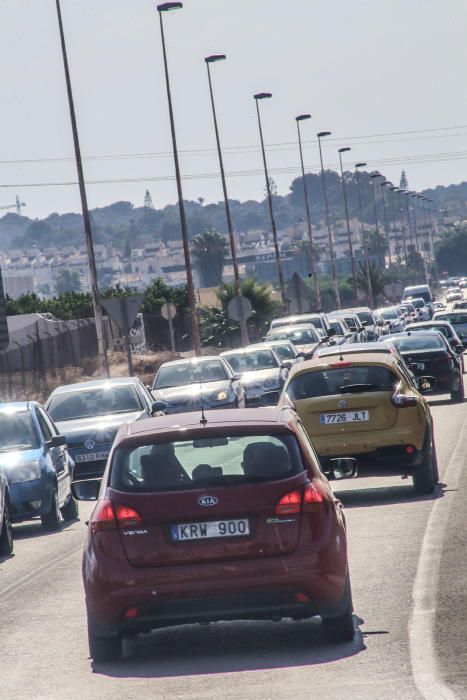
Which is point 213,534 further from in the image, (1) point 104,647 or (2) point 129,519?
(1) point 104,647

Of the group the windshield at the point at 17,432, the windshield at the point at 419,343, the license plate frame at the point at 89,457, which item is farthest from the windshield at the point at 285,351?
the windshield at the point at 17,432

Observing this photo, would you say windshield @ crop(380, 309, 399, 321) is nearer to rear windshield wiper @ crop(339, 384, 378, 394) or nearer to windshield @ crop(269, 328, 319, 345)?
windshield @ crop(269, 328, 319, 345)

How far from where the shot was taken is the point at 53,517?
18594 millimetres

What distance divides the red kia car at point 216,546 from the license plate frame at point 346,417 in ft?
26.0

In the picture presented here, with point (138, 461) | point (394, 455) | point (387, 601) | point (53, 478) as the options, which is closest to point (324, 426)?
point (394, 455)

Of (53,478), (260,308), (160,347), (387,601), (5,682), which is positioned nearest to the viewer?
(5,682)

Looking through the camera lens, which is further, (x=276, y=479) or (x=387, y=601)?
(x=387, y=601)

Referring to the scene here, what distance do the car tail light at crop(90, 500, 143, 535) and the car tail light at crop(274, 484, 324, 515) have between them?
775 mm

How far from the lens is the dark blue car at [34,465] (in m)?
18.3

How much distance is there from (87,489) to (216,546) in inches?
68.0

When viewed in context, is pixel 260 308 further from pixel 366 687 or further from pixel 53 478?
pixel 366 687

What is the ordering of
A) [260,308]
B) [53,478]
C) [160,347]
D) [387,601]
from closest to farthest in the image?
[387,601]
[53,478]
[160,347]
[260,308]

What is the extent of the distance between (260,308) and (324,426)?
57.0 meters

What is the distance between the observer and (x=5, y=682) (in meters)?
8.99
